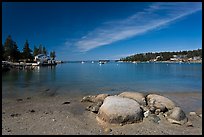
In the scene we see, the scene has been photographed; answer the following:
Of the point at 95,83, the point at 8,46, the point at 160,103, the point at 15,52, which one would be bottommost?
the point at 95,83

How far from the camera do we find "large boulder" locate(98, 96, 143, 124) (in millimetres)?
8227

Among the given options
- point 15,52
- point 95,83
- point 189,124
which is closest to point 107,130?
point 189,124

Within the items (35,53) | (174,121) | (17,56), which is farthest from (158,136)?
(35,53)

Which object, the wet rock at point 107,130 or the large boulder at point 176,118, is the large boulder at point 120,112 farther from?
the large boulder at point 176,118

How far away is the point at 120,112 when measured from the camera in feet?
27.4

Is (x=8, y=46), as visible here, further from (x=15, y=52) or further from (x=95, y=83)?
(x=95, y=83)

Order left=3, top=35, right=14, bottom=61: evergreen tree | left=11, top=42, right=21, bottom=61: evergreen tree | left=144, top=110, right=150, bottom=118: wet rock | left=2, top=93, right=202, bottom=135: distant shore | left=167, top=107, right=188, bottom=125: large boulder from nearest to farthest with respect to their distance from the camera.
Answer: left=2, top=93, right=202, bottom=135: distant shore < left=167, top=107, right=188, bottom=125: large boulder < left=144, top=110, right=150, bottom=118: wet rock < left=3, top=35, right=14, bottom=61: evergreen tree < left=11, top=42, right=21, bottom=61: evergreen tree

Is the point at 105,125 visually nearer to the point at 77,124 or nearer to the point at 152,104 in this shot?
the point at 77,124

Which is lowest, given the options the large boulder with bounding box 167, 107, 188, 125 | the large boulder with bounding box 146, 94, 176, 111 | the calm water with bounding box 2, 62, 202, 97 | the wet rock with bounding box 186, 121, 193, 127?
the calm water with bounding box 2, 62, 202, 97

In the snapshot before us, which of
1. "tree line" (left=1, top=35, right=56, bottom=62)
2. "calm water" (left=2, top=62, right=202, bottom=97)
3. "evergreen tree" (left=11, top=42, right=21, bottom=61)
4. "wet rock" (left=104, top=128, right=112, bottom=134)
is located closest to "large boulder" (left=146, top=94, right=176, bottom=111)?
"wet rock" (left=104, top=128, right=112, bottom=134)

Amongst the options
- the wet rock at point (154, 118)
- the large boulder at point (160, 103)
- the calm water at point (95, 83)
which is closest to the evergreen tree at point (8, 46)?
the calm water at point (95, 83)

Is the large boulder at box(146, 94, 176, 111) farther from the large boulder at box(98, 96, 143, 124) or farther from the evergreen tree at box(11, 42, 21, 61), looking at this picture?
the evergreen tree at box(11, 42, 21, 61)

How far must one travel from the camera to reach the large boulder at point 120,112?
324 inches

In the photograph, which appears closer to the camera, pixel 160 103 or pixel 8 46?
pixel 160 103
